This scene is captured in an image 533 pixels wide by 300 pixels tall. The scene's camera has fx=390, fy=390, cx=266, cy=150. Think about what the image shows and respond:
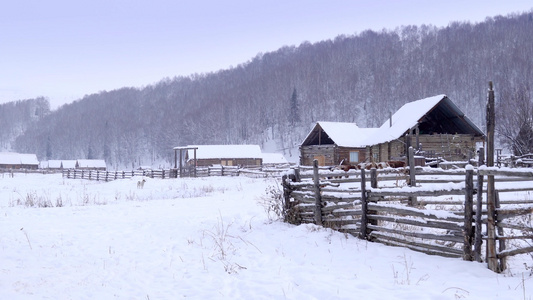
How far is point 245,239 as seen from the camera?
341 inches

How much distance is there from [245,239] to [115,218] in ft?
17.4

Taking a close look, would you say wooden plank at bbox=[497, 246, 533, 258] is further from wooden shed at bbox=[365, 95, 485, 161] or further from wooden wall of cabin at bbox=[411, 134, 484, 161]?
wooden wall of cabin at bbox=[411, 134, 484, 161]

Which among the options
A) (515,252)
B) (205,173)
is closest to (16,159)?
(205,173)

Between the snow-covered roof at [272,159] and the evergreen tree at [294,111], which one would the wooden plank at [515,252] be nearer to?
the snow-covered roof at [272,159]

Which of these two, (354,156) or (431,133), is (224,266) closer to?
(431,133)

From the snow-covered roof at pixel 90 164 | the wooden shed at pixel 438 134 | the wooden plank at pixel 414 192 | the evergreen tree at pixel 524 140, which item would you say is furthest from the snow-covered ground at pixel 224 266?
the snow-covered roof at pixel 90 164

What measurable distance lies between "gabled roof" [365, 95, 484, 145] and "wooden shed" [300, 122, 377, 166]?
5.98 m

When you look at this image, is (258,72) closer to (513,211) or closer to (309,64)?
(309,64)

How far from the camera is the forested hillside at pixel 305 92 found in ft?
330

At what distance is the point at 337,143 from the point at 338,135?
5.22ft

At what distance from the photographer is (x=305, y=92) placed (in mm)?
114625

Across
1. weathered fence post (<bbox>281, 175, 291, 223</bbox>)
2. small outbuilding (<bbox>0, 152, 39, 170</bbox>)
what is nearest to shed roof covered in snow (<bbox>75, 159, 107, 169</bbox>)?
small outbuilding (<bbox>0, 152, 39, 170</bbox>)

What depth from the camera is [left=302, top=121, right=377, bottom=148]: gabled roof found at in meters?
36.2

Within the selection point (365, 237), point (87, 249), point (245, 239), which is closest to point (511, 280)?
point (365, 237)
